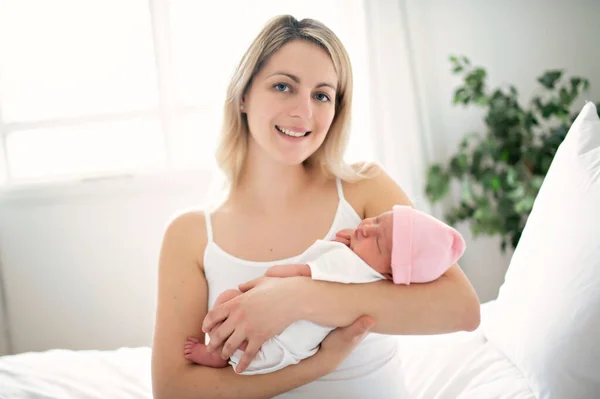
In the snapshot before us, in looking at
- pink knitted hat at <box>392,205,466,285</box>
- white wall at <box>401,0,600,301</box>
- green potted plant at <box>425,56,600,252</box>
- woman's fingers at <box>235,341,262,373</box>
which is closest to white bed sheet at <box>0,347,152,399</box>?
woman's fingers at <box>235,341,262,373</box>

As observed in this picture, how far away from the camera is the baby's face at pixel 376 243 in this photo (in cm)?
137

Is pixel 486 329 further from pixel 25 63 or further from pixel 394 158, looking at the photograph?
pixel 25 63

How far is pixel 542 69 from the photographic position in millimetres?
3045

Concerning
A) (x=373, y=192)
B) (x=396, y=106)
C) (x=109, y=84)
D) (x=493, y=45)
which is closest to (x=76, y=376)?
(x=373, y=192)

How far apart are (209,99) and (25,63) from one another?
1073 millimetres

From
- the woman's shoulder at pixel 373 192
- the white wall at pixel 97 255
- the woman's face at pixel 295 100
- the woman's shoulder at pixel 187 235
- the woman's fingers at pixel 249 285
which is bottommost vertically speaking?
the white wall at pixel 97 255

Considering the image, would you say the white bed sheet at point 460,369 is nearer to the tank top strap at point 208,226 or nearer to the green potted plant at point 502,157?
the tank top strap at point 208,226

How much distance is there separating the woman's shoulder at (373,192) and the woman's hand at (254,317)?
36cm

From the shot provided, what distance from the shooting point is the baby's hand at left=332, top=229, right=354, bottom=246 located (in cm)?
147

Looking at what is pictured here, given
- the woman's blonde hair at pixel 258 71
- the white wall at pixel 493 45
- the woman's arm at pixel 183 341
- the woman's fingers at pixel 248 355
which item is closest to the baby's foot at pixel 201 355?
the woman's arm at pixel 183 341

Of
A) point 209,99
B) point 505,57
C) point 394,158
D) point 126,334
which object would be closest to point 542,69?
point 505,57

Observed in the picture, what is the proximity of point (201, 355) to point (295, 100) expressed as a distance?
2.33 feet

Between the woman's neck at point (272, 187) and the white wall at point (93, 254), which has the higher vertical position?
the woman's neck at point (272, 187)

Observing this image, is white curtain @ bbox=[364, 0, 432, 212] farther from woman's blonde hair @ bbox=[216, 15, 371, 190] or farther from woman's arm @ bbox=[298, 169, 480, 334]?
woman's arm @ bbox=[298, 169, 480, 334]
